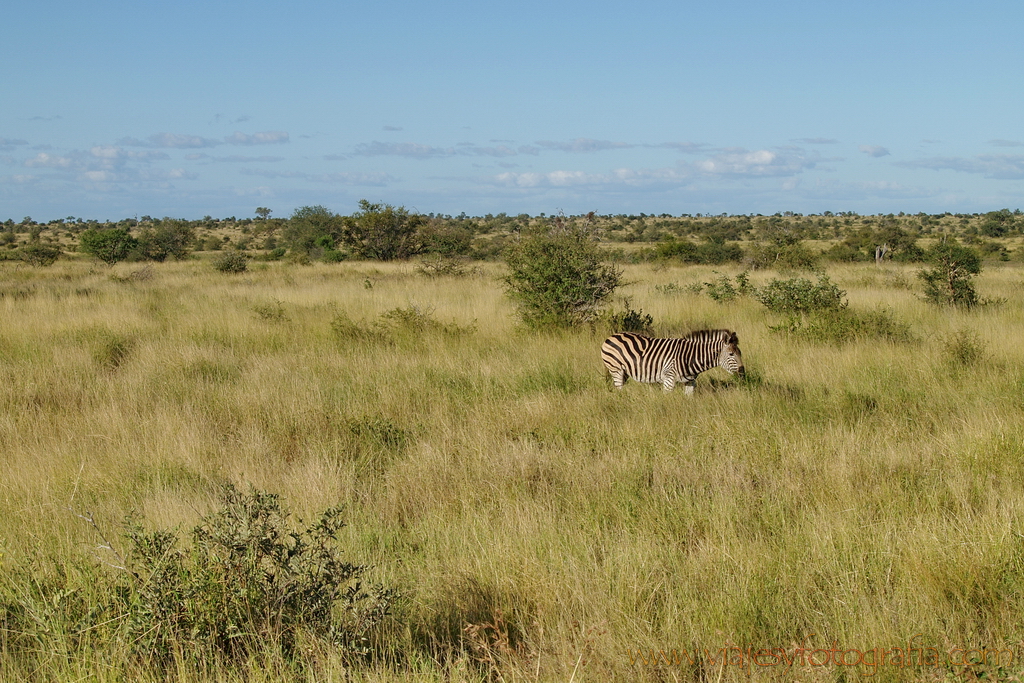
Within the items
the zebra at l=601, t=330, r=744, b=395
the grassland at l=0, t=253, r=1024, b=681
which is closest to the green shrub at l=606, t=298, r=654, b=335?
the grassland at l=0, t=253, r=1024, b=681

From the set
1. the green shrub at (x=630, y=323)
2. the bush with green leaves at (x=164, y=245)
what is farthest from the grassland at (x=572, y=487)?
the bush with green leaves at (x=164, y=245)

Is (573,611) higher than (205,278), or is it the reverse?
(205,278)

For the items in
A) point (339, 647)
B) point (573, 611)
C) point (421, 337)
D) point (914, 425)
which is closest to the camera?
point (339, 647)

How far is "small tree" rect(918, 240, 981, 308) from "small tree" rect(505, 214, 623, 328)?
7.47m

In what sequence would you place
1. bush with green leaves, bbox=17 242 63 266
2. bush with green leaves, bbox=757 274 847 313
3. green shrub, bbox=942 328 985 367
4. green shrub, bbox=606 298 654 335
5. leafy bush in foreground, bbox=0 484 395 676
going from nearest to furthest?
leafy bush in foreground, bbox=0 484 395 676
green shrub, bbox=942 328 985 367
green shrub, bbox=606 298 654 335
bush with green leaves, bbox=757 274 847 313
bush with green leaves, bbox=17 242 63 266

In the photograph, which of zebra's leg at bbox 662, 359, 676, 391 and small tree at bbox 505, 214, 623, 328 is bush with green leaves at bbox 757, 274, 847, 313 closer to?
small tree at bbox 505, 214, 623, 328

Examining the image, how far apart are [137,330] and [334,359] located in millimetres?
4675

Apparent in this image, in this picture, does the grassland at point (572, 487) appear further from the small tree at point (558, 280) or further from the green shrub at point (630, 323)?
the small tree at point (558, 280)

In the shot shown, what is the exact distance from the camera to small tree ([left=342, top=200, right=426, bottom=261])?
1400 inches

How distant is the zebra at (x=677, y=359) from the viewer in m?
8.27

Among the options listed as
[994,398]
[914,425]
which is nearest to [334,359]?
[914,425]

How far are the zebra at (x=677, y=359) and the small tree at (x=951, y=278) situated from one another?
377 inches

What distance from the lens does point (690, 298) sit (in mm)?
16844

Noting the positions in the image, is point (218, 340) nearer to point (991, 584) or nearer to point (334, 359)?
point (334, 359)
